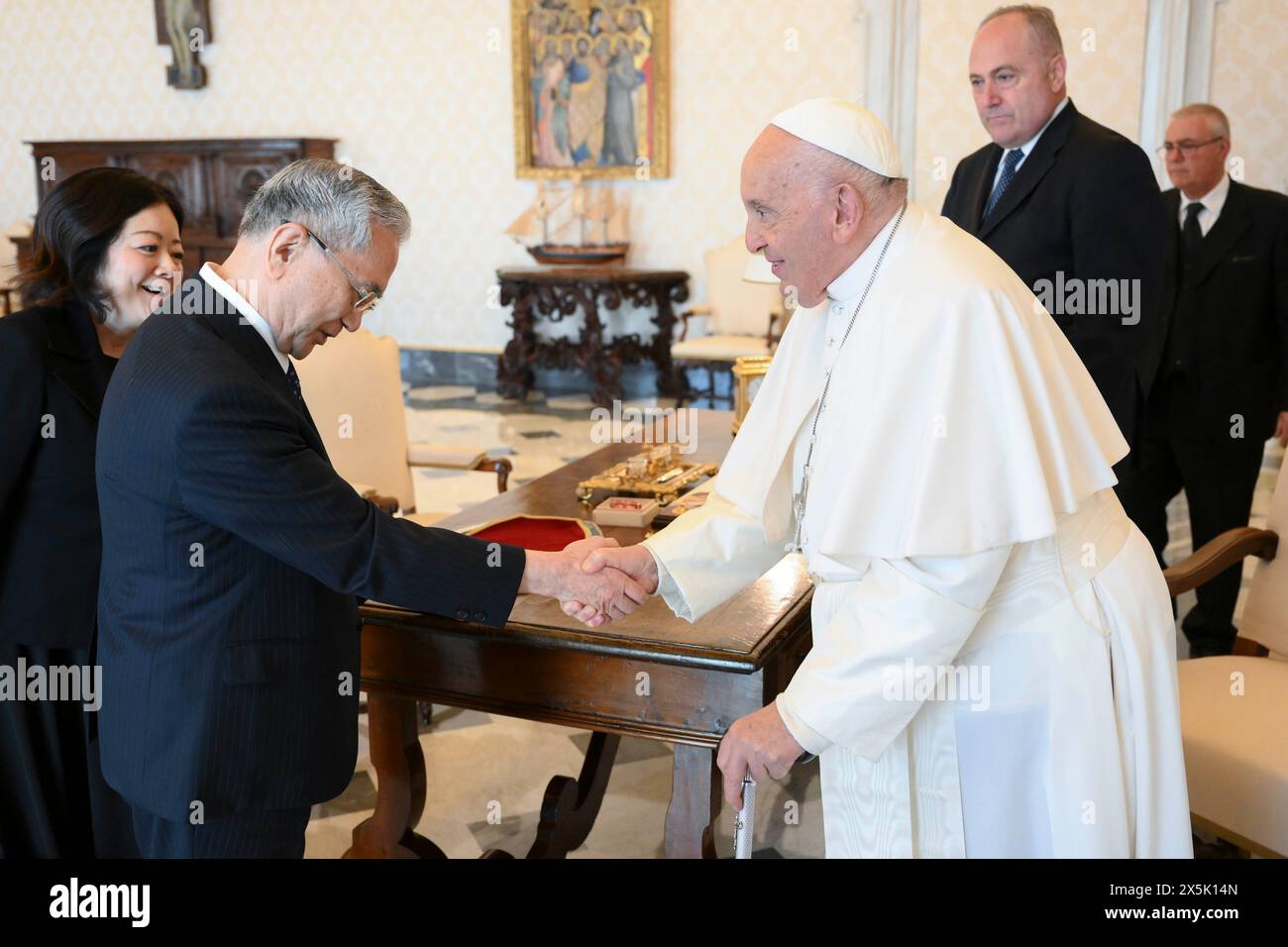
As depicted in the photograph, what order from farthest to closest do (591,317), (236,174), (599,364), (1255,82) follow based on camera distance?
1. (236,174)
2. (599,364)
3. (591,317)
4. (1255,82)

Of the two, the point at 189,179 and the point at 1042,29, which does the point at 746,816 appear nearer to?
the point at 1042,29

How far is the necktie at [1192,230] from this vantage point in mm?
5320

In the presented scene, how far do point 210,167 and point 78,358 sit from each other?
10.0 metres

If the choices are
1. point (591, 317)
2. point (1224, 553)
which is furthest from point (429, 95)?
point (1224, 553)

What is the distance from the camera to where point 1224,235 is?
17.1 feet

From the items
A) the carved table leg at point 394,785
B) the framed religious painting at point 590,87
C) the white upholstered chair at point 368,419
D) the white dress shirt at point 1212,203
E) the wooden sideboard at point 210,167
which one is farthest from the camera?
the wooden sideboard at point 210,167

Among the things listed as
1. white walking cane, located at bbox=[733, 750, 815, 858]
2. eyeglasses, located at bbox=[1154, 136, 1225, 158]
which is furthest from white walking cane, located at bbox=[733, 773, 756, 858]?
eyeglasses, located at bbox=[1154, 136, 1225, 158]

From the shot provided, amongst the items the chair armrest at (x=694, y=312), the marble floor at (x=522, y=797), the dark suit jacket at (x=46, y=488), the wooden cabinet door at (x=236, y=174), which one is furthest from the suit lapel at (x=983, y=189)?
the wooden cabinet door at (x=236, y=174)

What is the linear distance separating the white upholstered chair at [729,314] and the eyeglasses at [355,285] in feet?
24.5

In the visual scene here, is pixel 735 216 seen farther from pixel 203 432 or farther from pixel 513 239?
pixel 203 432

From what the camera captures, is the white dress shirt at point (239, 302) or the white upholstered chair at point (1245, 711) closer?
the white dress shirt at point (239, 302)

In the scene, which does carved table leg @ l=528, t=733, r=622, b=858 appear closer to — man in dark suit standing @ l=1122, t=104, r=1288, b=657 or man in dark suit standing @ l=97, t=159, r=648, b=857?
Result: man in dark suit standing @ l=97, t=159, r=648, b=857

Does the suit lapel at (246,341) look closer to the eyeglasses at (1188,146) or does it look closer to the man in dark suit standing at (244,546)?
the man in dark suit standing at (244,546)

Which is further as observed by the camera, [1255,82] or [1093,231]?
[1255,82]
